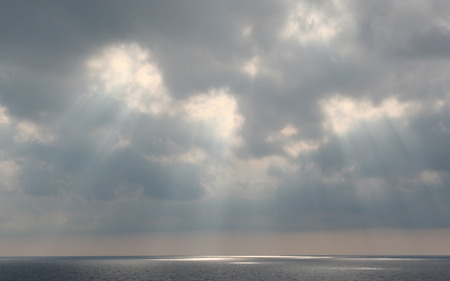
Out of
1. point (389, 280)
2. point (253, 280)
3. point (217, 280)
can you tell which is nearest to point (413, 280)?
point (389, 280)

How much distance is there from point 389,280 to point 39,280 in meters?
137

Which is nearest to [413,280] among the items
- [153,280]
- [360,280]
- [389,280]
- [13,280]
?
[389,280]

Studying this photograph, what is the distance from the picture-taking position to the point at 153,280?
14888cm

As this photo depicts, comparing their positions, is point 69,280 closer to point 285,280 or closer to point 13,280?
point 13,280

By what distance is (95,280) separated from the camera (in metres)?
151

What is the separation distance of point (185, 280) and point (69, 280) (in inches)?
1794

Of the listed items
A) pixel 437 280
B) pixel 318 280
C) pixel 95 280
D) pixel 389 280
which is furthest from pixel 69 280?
pixel 437 280

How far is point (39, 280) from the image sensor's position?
6107 inches

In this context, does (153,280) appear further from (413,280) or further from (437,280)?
(437,280)

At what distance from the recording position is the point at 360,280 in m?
155

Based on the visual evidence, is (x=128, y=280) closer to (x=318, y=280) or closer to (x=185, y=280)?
(x=185, y=280)

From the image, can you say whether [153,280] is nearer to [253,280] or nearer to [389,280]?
[253,280]

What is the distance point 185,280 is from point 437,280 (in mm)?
96803

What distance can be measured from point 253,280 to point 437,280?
71.2 metres
